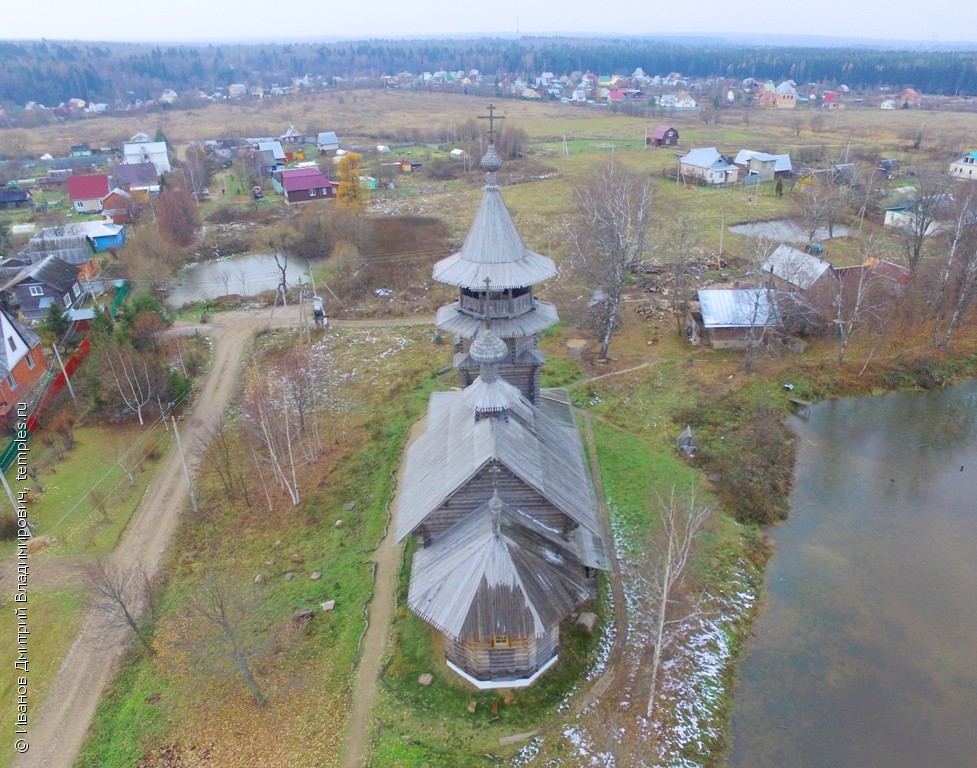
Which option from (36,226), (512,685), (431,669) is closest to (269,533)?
(431,669)

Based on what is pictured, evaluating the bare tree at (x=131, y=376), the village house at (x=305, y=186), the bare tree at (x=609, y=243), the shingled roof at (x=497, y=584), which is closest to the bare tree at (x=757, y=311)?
the bare tree at (x=609, y=243)

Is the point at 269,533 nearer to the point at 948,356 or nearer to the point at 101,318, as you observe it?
the point at 101,318

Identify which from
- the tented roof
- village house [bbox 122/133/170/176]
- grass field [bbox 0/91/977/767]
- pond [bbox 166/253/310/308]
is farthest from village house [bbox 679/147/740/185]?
village house [bbox 122/133/170/176]

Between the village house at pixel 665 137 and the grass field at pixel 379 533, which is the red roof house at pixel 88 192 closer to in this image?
the grass field at pixel 379 533

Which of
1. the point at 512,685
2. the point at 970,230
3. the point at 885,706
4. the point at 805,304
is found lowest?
the point at 885,706

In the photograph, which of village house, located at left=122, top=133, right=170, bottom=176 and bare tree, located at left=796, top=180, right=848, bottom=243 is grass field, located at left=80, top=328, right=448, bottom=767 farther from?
village house, located at left=122, top=133, right=170, bottom=176

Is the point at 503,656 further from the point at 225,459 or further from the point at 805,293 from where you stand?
the point at 805,293
